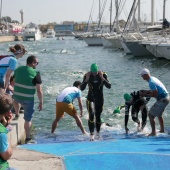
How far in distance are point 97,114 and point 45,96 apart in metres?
7.89

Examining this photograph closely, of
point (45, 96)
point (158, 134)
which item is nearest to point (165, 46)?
point (45, 96)

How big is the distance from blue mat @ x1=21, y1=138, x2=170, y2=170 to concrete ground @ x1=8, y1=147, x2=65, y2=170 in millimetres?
155

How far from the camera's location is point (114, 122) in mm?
11719

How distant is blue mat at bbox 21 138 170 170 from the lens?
19.4 feet

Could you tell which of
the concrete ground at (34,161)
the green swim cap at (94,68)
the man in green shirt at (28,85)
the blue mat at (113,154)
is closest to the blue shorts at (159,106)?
the blue mat at (113,154)

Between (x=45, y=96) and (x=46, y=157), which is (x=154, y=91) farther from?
(x=45, y=96)

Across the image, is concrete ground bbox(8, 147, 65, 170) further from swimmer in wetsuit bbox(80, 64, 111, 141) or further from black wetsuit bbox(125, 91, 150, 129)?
black wetsuit bbox(125, 91, 150, 129)

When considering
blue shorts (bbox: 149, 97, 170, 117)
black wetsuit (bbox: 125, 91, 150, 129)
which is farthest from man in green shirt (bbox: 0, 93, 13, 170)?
black wetsuit (bbox: 125, 91, 150, 129)

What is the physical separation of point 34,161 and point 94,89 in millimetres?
3106

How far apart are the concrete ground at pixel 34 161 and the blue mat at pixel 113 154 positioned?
6.1 inches

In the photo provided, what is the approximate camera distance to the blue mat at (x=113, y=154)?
593cm

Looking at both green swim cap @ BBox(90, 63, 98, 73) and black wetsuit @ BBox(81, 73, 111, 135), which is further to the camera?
black wetsuit @ BBox(81, 73, 111, 135)

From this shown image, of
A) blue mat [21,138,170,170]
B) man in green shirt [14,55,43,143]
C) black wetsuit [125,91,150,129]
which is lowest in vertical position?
blue mat [21,138,170,170]

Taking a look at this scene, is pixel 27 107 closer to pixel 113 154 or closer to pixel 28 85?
pixel 28 85
